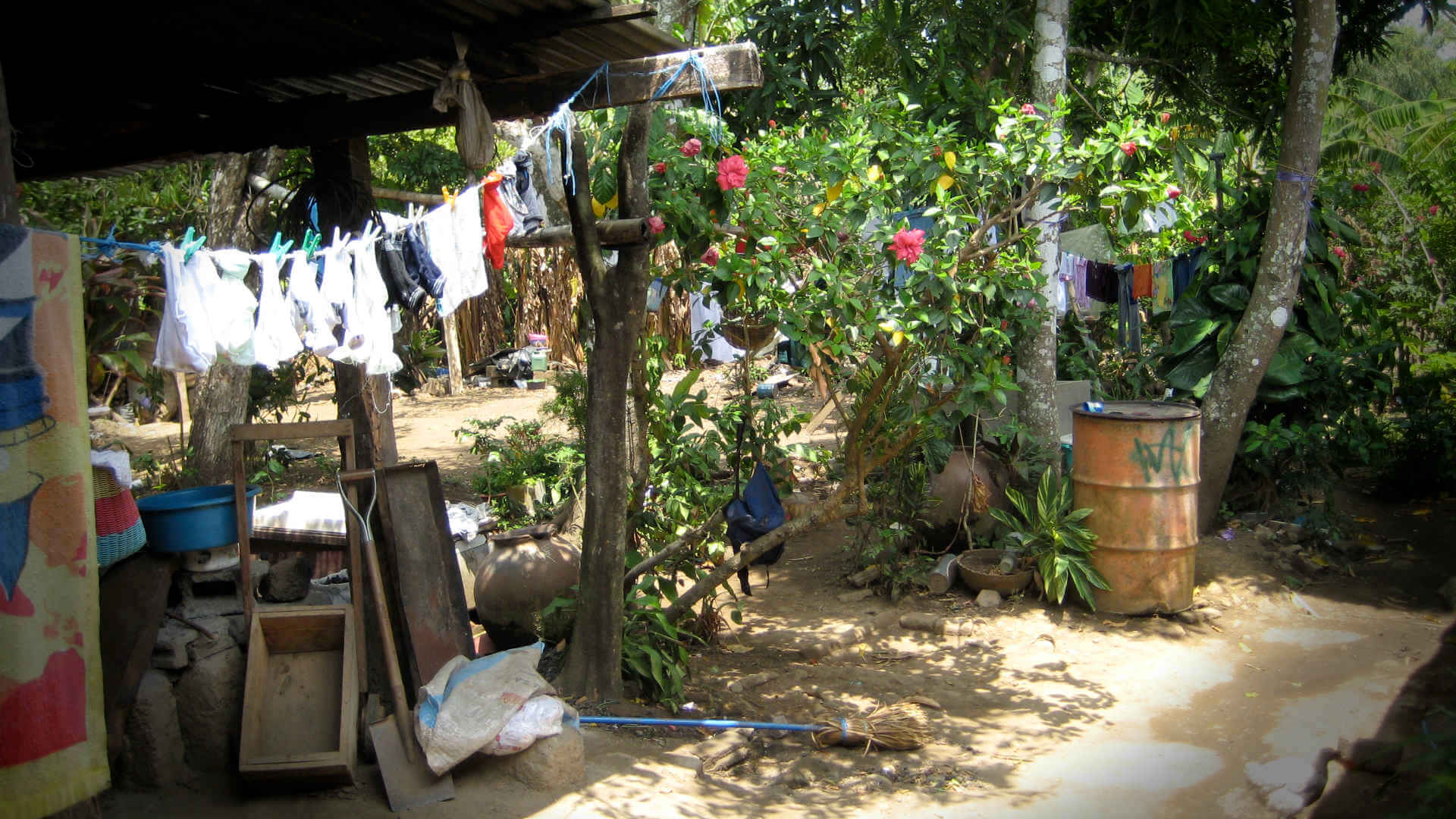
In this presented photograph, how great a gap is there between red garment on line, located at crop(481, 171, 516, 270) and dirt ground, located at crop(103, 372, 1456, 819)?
2000mm

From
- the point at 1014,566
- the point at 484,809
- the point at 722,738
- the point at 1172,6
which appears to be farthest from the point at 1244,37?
the point at 484,809

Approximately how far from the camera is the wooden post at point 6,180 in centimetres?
218

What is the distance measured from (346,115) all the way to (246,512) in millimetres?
1890

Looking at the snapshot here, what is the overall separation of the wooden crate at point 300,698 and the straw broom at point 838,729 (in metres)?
1.02

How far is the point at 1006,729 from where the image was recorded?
461 cm

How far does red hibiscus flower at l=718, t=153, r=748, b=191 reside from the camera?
425cm

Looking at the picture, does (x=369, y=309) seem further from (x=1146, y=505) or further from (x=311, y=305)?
(x=1146, y=505)

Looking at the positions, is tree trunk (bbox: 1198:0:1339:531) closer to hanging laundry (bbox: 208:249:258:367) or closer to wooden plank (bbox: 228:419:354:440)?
wooden plank (bbox: 228:419:354:440)

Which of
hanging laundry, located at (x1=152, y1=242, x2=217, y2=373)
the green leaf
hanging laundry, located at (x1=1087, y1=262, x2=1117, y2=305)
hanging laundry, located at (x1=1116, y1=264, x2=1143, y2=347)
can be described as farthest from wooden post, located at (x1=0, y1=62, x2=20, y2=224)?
hanging laundry, located at (x1=1087, y1=262, x2=1117, y2=305)

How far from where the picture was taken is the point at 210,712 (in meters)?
3.71

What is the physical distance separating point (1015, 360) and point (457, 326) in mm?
11886

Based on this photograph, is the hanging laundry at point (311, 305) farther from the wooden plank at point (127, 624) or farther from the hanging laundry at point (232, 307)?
the wooden plank at point (127, 624)

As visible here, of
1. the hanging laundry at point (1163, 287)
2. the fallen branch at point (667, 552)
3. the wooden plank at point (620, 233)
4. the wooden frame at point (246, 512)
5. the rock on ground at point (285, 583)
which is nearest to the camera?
the wooden frame at point (246, 512)

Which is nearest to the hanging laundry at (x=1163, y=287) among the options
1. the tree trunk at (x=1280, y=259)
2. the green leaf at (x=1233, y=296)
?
the green leaf at (x=1233, y=296)
